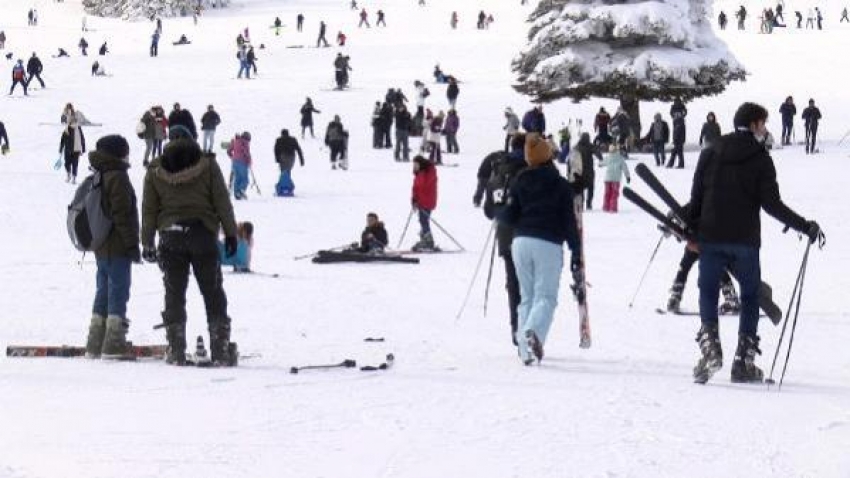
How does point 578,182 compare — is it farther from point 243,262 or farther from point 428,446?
point 243,262

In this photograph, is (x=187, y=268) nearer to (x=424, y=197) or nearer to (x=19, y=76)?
(x=424, y=197)

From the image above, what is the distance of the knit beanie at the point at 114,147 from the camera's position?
9.72 m

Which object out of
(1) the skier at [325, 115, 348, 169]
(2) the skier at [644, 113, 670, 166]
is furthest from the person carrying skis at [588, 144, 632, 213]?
(2) the skier at [644, 113, 670, 166]

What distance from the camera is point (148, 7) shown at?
80.1 m

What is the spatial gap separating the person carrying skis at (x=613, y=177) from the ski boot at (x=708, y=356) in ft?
53.8

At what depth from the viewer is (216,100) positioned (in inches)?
1742

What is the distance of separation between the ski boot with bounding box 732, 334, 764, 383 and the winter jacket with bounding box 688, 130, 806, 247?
1.76ft

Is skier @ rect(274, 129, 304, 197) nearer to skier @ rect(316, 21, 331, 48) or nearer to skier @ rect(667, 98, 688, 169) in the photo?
skier @ rect(667, 98, 688, 169)

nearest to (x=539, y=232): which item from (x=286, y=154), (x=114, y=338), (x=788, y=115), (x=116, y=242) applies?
(x=116, y=242)

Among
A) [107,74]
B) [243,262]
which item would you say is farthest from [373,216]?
[107,74]

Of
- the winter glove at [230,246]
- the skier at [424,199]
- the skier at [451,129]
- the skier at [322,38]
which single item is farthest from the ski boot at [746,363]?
the skier at [322,38]

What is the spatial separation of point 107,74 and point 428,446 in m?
45.9

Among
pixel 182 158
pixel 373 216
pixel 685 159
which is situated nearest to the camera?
pixel 182 158

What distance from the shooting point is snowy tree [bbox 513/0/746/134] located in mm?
38688
